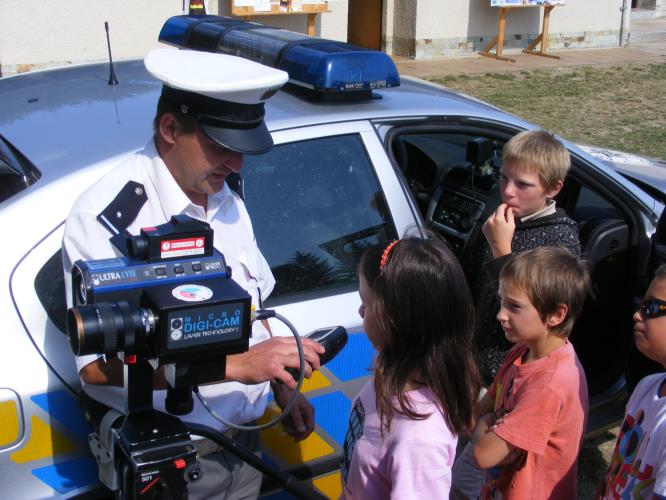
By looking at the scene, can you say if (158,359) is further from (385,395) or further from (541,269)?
(541,269)

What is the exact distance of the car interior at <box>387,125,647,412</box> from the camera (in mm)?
3289

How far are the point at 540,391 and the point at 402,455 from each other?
68cm

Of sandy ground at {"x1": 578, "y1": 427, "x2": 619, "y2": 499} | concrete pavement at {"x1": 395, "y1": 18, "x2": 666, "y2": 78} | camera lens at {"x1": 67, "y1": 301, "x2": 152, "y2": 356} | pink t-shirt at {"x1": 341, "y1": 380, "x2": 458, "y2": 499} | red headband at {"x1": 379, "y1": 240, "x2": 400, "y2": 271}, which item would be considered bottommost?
sandy ground at {"x1": 578, "y1": 427, "x2": 619, "y2": 499}

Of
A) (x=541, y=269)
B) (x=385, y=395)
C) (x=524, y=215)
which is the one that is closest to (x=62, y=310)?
(x=385, y=395)

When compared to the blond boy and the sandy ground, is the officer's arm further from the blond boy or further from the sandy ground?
the sandy ground

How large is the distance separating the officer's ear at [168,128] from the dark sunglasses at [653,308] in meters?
1.21

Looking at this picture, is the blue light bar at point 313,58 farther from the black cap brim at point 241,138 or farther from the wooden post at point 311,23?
the wooden post at point 311,23

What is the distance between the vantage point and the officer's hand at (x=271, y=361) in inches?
69.1

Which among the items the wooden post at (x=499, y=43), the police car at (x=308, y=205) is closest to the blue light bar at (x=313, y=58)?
the police car at (x=308, y=205)

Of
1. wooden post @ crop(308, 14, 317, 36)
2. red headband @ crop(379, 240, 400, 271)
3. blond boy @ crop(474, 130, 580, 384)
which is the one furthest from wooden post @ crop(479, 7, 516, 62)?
red headband @ crop(379, 240, 400, 271)

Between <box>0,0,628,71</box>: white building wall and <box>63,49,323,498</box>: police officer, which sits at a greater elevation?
<box>63,49,323,498</box>: police officer

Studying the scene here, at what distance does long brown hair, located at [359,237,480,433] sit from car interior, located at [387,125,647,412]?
1227 millimetres

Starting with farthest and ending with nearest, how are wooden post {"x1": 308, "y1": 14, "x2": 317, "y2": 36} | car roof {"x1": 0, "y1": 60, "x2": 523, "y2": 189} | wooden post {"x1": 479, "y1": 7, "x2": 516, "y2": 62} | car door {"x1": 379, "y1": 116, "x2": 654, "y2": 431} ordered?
wooden post {"x1": 479, "y1": 7, "x2": 516, "y2": 62}, wooden post {"x1": 308, "y1": 14, "x2": 317, "y2": 36}, car door {"x1": 379, "y1": 116, "x2": 654, "y2": 431}, car roof {"x1": 0, "y1": 60, "x2": 523, "y2": 189}

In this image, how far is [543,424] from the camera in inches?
88.1
